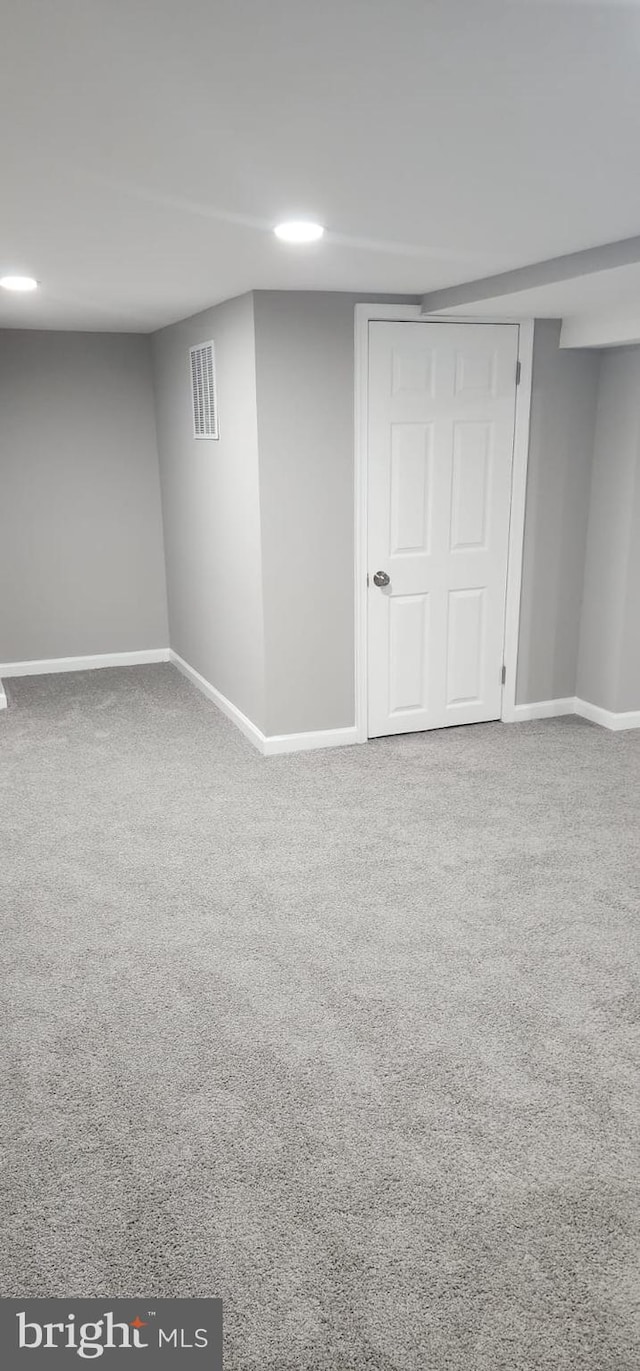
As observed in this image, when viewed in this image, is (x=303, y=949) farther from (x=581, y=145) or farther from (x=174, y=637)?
(x=174, y=637)

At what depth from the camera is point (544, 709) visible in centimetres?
533

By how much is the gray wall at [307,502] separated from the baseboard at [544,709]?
3.28ft

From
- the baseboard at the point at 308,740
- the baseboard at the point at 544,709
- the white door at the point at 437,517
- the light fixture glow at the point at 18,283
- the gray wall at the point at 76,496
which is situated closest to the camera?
the light fixture glow at the point at 18,283

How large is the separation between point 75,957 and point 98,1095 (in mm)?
681

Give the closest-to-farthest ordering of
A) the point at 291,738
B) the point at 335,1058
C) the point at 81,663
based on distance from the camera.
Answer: the point at 335,1058 → the point at 291,738 → the point at 81,663

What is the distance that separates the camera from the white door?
180 inches

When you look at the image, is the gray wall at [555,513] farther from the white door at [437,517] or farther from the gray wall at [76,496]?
the gray wall at [76,496]

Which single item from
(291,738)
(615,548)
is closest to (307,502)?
(291,738)

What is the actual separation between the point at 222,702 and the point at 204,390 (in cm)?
171

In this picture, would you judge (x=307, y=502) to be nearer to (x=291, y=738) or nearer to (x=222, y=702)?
(x=291, y=738)

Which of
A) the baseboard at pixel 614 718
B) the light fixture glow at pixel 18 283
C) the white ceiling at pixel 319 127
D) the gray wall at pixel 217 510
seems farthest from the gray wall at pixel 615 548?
the light fixture glow at pixel 18 283

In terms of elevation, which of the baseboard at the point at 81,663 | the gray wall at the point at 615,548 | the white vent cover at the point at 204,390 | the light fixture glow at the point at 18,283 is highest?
the light fixture glow at the point at 18,283

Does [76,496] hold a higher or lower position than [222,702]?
higher

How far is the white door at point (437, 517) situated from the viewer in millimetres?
4582
